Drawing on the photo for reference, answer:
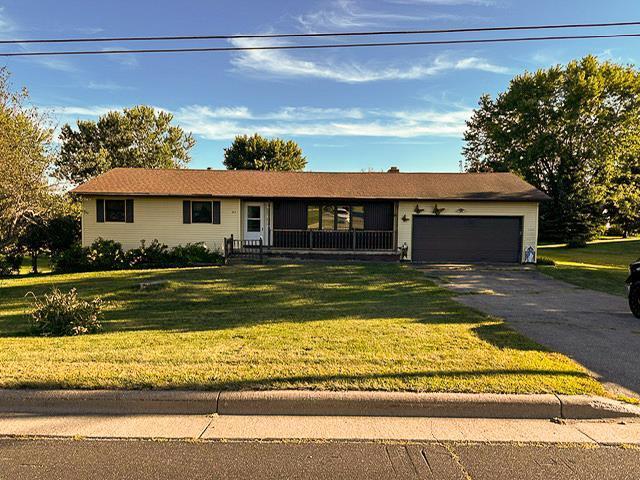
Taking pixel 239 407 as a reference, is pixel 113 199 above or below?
above

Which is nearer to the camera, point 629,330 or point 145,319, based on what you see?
point 629,330

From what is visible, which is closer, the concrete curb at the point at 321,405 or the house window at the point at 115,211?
the concrete curb at the point at 321,405

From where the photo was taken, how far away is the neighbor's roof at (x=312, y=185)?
1870 centimetres

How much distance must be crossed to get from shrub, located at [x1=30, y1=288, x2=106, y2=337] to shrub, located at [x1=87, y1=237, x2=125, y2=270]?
1018 centimetres

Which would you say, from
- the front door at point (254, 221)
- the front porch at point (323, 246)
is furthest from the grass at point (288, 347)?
the front door at point (254, 221)

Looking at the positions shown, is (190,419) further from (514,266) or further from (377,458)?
(514,266)

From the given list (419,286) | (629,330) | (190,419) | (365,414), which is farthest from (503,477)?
(419,286)

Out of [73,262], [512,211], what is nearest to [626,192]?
[512,211]

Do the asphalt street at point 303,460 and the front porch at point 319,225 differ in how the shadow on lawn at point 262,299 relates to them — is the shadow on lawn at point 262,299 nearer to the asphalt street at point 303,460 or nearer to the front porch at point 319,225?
the asphalt street at point 303,460

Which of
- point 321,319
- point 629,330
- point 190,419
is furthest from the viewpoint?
point 321,319

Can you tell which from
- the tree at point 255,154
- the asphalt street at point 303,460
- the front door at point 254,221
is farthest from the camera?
the tree at point 255,154

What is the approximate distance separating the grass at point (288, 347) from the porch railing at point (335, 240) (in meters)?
8.40

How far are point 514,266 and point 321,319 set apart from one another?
42.7 feet

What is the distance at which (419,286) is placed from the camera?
39.6ft
